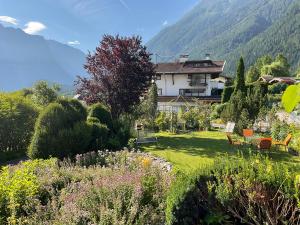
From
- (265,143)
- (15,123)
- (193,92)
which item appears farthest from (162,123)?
(193,92)

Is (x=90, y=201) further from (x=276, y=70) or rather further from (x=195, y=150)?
(x=276, y=70)

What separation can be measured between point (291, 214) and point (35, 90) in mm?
33153

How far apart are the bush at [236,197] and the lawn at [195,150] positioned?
537cm

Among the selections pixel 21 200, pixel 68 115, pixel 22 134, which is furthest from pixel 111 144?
pixel 21 200

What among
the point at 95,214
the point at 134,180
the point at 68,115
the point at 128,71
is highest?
the point at 128,71

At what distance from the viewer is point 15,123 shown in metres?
17.3

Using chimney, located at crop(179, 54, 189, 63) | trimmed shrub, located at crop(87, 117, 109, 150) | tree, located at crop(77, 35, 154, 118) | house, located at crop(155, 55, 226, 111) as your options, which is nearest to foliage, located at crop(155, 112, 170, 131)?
tree, located at crop(77, 35, 154, 118)

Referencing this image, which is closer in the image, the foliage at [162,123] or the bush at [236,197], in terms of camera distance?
the bush at [236,197]

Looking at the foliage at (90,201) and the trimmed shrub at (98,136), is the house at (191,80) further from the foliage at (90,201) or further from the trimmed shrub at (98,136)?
the foliage at (90,201)

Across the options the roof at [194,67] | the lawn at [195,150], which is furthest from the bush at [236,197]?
the roof at [194,67]

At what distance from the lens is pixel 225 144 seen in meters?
17.9

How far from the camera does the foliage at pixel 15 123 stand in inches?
669

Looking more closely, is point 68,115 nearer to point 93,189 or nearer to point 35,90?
point 93,189

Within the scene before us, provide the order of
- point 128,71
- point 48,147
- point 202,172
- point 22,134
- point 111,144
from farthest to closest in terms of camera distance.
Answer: point 128,71
point 22,134
point 111,144
point 48,147
point 202,172
